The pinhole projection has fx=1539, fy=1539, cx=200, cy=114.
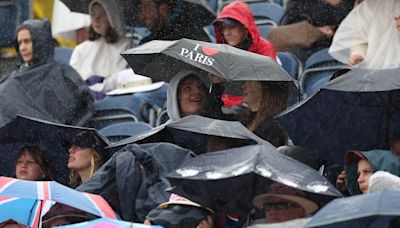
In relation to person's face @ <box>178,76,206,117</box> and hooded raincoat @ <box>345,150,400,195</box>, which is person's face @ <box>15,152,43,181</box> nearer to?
person's face @ <box>178,76,206,117</box>

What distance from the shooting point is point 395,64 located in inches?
405

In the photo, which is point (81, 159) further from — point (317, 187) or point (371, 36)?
point (317, 187)

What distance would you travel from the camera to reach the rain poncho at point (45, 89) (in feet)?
38.7

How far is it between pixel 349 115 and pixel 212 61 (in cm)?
110

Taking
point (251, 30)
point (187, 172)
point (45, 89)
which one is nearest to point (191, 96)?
point (251, 30)

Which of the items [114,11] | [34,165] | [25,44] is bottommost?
[34,165]

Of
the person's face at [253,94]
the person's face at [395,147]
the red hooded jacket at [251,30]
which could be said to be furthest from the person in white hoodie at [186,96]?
the person's face at [395,147]

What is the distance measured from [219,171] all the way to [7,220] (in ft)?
4.71

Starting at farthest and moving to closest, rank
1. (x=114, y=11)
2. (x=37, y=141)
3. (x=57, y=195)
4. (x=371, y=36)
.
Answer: (x=114, y=11)
(x=371, y=36)
(x=37, y=141)
(x=57, y=195)

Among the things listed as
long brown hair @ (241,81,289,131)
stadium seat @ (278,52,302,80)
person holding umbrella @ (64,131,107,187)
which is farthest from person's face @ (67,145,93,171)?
stadium seat @ (278,52,302,80)

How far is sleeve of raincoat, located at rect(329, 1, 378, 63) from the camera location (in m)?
10.9

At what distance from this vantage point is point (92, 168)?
9742mm

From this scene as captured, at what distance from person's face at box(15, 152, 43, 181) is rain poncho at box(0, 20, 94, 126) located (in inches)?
60.1

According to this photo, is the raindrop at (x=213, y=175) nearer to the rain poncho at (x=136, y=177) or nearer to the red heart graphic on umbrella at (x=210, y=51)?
the rain poncho at (x=136, y=177)
